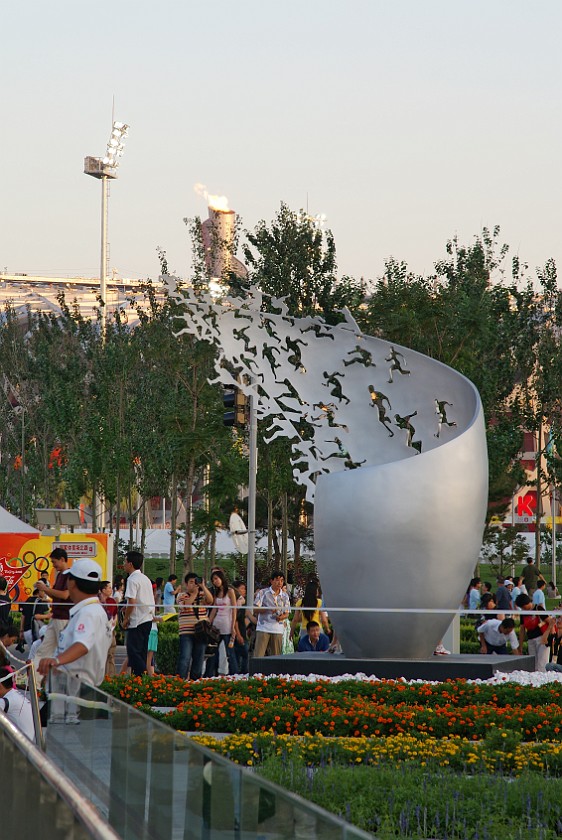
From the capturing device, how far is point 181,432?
115ft

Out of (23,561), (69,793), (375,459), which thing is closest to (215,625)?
(375,459)

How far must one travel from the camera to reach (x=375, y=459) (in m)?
17.5

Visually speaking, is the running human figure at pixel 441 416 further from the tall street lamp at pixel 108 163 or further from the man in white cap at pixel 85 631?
the tall street lamp at pixel 108 163

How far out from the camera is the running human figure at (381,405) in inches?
683

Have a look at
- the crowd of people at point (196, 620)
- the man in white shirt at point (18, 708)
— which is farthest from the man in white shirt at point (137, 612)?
the man in white shirt at point (18, 708)

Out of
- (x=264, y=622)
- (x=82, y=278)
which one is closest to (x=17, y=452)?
(x=264, y=622)

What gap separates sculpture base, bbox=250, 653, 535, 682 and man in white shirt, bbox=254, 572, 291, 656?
1610 millimetres

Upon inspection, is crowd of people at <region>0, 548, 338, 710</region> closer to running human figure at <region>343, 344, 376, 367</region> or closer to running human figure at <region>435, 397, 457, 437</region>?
running human figure at <region>435, 397, 457, 437</region>

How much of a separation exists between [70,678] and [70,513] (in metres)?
17.0

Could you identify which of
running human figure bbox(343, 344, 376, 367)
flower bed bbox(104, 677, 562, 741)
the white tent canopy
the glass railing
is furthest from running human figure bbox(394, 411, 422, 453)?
the white tent canopy

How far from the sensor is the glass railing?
12.2 feet

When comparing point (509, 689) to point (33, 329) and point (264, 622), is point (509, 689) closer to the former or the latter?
point (264, 622)

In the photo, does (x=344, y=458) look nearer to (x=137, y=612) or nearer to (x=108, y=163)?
(x=137, y=612)

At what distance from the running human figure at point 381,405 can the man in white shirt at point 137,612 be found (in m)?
3.91
